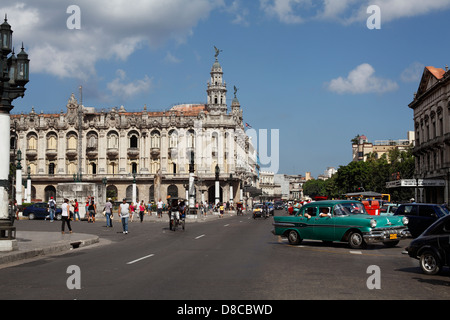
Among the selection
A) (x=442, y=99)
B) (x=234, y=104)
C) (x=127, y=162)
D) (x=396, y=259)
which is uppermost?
(x=234, y=104)

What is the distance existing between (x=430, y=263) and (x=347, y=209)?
22.3 ft

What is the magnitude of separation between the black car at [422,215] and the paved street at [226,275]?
5.57 meters

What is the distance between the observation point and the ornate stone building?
87.4 m

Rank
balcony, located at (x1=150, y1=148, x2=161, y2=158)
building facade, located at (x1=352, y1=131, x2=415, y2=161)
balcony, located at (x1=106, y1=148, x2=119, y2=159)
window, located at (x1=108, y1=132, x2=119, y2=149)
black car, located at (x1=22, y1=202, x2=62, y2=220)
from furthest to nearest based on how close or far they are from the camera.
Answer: building facade, located at (x1=352, y1=131, x2=415, y2=161), window, located at (x1=108, y1=132, x2=119, y2=149), balcony, located at (x1=106, y1=148, x2=119, y2=159), balcony, located at (x1=150, y1=148, x2=161, y2=158), black car, located at (x1=22, y1=202, x2=62, y2=220)

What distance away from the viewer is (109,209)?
34.0 meters

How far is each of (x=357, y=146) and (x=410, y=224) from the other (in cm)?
13017

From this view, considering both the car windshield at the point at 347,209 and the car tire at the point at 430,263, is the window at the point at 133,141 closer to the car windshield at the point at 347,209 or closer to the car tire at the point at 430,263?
the car windshield at the point at 347,209

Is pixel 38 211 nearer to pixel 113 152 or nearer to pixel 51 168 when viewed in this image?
pixel 113 152

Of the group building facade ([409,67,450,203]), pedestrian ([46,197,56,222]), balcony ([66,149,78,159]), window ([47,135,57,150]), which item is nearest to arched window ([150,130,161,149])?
balcony ([66,149,78,159])

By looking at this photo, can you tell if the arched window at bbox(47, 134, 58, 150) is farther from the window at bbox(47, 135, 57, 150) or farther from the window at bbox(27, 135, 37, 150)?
the window at bbox(27, 135, 37, 150)

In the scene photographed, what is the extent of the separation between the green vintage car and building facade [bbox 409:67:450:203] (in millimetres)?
36515

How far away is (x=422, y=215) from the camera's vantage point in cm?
2259

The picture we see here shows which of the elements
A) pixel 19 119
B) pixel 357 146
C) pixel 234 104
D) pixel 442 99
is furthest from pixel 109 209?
pixel 357 146
